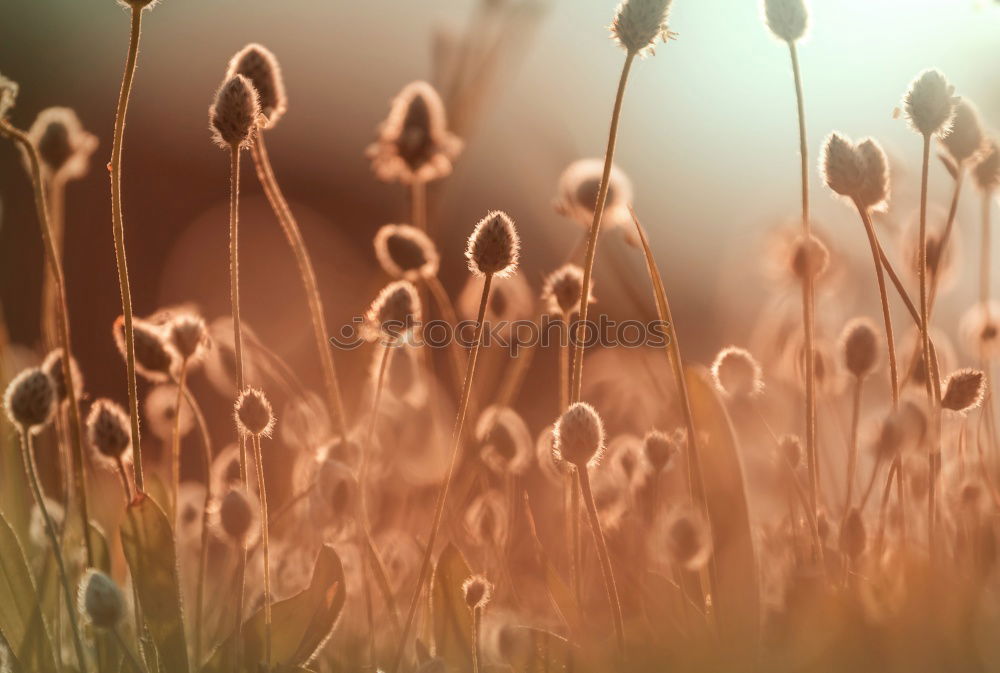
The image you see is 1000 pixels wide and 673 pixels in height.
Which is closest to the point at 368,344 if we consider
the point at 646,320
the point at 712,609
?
the point at 646,320

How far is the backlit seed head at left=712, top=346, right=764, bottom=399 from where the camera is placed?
1.38m

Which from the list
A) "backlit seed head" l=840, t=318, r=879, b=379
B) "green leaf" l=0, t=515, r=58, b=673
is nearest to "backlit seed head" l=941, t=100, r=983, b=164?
"backlit seed head" l=840, t=318, r=879, b=379

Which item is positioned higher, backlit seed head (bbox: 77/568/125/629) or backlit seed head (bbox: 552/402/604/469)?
backlit seed head (bbox: 552/402/604/469)

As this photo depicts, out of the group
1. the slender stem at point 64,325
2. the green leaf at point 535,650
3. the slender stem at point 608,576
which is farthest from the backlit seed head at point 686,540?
the slender stem at point 64,325

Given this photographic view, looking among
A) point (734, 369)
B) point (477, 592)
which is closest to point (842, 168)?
point (734, 369)

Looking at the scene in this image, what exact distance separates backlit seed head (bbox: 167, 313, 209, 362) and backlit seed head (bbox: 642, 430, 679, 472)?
740 millimetres

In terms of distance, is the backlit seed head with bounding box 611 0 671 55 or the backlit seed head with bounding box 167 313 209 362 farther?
the backlit seed head with bounding box 167 313 209 362

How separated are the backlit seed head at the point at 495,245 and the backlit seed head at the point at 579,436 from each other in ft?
0.90

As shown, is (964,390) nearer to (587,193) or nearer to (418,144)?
(587,193)

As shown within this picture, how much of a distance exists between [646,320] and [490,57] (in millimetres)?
885

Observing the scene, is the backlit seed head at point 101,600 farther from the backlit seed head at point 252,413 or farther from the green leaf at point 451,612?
the green leaf at point 451,612

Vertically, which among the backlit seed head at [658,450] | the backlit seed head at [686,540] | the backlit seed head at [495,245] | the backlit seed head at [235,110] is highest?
the backlit seed head at [235,110]

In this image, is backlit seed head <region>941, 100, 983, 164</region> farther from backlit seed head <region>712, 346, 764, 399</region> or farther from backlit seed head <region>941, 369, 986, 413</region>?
backlit seed head <region>712, 346, 764, 399</region>

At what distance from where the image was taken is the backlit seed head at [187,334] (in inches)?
57.4
